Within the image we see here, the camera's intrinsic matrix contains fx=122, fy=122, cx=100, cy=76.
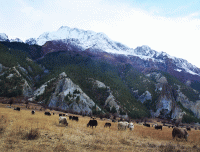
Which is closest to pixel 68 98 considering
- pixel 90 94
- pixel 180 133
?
pixel 90 94

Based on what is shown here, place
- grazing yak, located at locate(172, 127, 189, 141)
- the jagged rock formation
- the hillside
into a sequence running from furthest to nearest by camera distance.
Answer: the hillside, the jagged rock formation, grazing yak, located at locate(172, 127, 189, 141)

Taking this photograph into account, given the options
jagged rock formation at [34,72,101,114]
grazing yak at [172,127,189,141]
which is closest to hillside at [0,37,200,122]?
jagged rock formation at [34,72,101,114]

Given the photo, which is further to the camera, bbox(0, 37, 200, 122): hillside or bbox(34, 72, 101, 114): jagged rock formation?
bbox(0, 37, 200, 122): hillside

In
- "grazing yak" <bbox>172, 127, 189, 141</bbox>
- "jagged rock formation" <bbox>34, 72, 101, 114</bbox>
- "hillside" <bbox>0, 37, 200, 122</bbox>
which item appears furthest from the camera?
"hillside" <bbox>0, 37, 200, 122</bbox>

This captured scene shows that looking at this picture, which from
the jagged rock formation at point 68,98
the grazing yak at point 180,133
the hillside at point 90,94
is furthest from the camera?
the hillside at point 90,94

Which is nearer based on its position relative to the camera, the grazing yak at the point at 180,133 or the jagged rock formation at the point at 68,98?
the grazing yak at the point at 180,133

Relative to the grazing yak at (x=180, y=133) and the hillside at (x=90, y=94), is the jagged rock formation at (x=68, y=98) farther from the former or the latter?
the grazing yak at (x=180, y=133)

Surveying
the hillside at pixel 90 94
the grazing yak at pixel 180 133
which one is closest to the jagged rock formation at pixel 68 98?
the hillside at pixel 90 94

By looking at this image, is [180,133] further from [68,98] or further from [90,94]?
[90,94]

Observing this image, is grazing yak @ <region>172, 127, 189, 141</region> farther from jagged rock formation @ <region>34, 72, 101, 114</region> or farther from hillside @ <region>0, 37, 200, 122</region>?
jagged rock formation @ <region>34, 72, 101, 114</region>

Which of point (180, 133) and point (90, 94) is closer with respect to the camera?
point (180, 133)

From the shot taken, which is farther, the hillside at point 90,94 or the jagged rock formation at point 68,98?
the hillside at point 90,94

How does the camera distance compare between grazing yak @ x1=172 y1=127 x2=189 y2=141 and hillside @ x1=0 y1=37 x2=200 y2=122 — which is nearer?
grazing yak @ x1=172 y1=127 x2=189 y2=141

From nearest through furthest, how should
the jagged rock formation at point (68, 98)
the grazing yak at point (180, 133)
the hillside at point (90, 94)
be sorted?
the grazing yak at point (180, 133)
the jagged rock formation at point (68, 98)
the hillside at point (90, 94)
